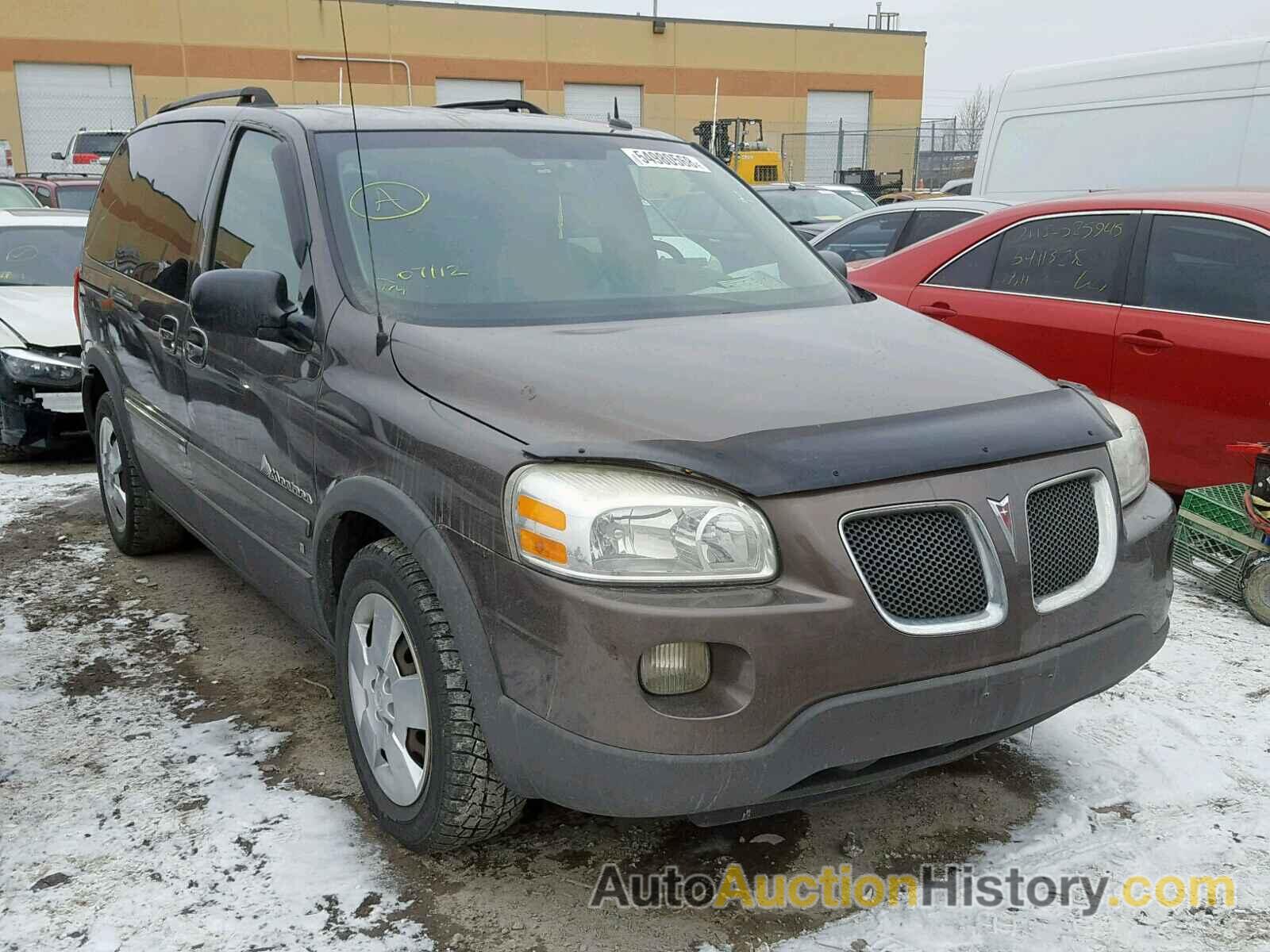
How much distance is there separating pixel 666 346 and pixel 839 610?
2.96ft

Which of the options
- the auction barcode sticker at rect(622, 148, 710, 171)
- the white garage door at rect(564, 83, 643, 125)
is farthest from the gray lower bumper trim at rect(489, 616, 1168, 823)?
the white garage door at rect(564, 83, 643, 125)

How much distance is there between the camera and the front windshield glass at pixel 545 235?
3127 mm

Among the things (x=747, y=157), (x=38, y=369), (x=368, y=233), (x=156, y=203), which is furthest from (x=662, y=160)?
(x=747, y=157)

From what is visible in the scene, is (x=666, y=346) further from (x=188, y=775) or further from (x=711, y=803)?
(x=188, y=775)

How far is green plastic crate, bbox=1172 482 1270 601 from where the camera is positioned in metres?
4.44

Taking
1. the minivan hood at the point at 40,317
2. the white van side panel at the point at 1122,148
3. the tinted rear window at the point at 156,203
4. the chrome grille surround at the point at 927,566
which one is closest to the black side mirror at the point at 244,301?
the tinted rear window at the point at 156,203

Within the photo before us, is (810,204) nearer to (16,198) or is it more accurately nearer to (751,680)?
(16,198)

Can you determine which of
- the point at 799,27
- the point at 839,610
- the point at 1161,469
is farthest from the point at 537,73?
the point at 839,610

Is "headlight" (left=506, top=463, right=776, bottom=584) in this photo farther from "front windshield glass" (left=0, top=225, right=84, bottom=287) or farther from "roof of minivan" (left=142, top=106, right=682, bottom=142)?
"front windshield glass" (left=0, top=225, right=84, bottom=287)

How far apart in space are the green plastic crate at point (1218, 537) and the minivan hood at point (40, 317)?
6.02 m

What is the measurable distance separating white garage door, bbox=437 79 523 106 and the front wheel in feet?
116

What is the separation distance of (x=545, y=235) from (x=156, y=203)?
190cm

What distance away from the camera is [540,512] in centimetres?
230

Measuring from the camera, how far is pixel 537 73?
1490 inches
